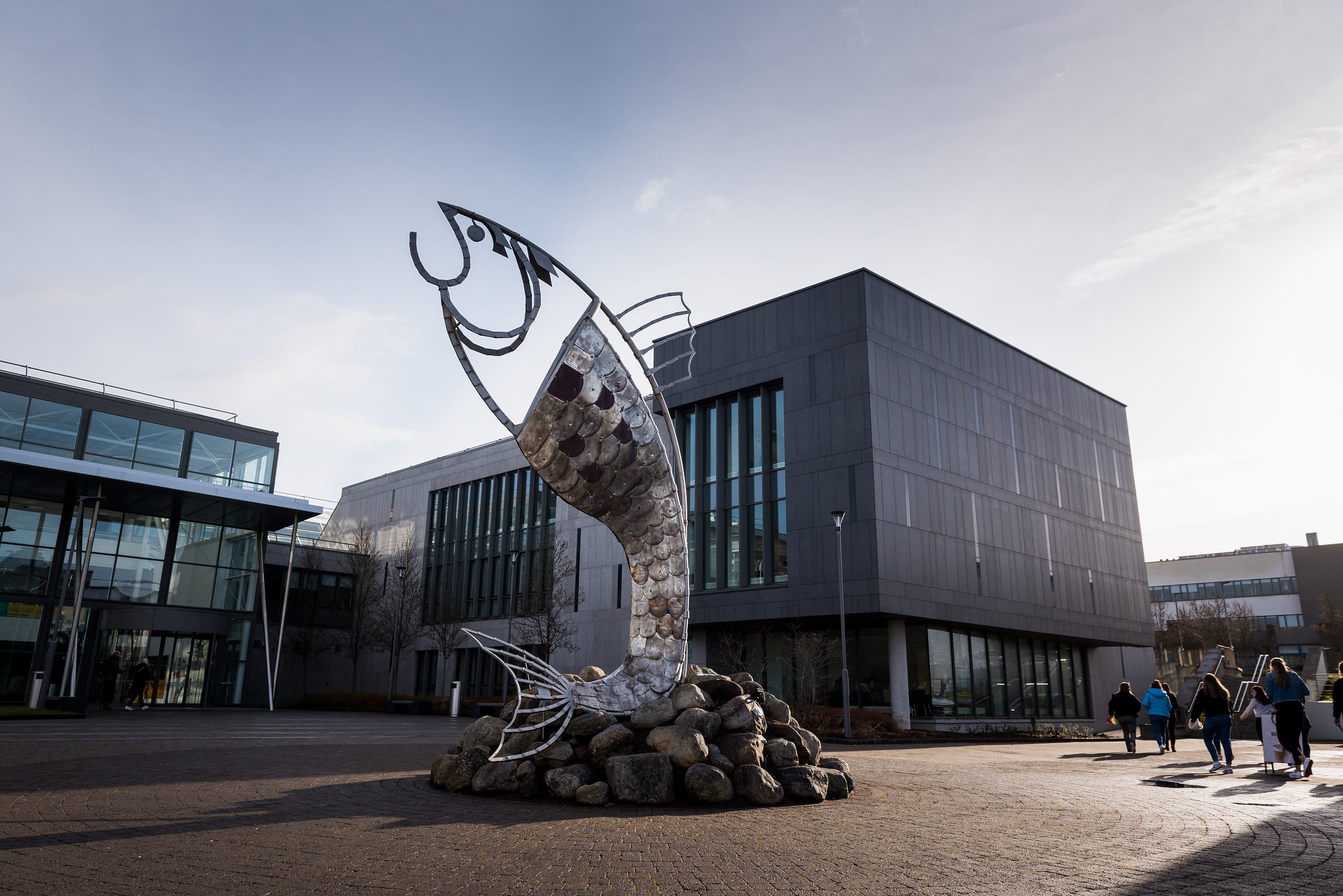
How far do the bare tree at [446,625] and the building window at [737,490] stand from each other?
617 inches

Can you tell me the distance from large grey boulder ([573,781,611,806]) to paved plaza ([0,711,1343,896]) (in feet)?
0.62

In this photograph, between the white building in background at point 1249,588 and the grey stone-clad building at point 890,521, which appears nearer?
the grey stone-clad building at point 890,521

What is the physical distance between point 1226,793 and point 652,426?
27.3 feet

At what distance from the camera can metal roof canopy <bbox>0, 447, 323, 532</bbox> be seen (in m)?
28.0

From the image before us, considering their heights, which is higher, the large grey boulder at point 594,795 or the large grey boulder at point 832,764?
the large grey boulder at point 832,764

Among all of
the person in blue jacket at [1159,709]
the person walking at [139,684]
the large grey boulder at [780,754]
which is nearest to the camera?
the large grey boulder at [780,754]

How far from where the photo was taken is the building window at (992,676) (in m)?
31.0

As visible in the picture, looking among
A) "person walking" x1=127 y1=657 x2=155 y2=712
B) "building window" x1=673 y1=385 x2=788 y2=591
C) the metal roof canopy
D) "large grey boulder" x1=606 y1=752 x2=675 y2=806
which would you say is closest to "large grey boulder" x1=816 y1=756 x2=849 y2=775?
"large grey boulder" x1=606 y1=752 x2=675 y2=806

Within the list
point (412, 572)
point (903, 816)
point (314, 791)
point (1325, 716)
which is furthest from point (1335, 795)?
point (412, 572)

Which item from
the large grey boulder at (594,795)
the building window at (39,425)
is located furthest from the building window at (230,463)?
the large grey boulder at (594,795)

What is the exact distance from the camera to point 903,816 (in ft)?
29.7

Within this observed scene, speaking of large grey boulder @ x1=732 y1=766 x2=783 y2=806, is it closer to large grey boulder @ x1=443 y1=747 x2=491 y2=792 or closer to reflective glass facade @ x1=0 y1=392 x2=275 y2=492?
large grey boulder @ x1=443 y1=747 x2=491 y2=792

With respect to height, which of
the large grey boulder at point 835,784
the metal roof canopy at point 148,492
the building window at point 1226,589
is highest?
the building window at point 1226,589

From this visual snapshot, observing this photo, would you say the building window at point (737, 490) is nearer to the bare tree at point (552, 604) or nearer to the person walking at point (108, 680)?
the bare tree at point (552, 604)
